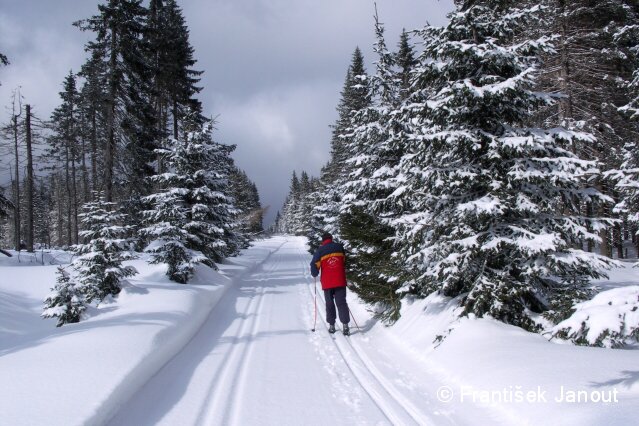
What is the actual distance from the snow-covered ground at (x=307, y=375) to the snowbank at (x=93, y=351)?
2cm

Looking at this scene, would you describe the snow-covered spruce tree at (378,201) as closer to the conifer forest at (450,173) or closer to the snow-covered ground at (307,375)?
the conifer forest at (450,173)

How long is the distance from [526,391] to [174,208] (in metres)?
12.2

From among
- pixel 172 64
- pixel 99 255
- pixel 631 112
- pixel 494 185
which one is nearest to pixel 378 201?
pixel 494 185

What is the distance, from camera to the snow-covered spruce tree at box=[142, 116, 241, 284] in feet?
43.2

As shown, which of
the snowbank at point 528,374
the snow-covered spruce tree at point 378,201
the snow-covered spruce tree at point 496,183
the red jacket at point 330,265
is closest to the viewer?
the snowbank at point 528,374

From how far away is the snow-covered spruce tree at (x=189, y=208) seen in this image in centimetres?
1318

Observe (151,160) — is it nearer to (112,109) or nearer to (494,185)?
(112,109)

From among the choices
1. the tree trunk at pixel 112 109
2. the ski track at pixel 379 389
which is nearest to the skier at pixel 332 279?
the ski track at pixel 379 389

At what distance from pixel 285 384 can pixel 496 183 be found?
4.52 m

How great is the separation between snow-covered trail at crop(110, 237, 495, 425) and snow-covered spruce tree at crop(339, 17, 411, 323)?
1.12 m

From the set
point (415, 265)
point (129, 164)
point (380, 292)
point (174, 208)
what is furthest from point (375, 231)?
point (129, 164)

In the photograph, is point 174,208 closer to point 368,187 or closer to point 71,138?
point 368,187

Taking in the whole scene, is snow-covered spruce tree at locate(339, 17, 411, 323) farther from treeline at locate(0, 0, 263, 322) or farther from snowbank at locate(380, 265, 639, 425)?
treeline at locate(0, 0, 263, 322)

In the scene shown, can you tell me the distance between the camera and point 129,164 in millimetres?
18422
